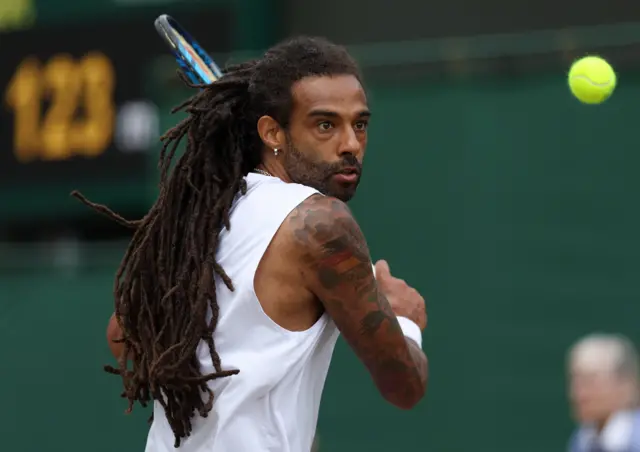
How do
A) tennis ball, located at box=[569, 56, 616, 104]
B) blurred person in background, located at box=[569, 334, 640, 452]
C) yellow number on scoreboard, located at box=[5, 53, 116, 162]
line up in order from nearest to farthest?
tennis ball, located at box=[569, 56, 616, 104] → blurred person in background, located at box=[569, 334, 640, 452] → yellow number on scoreboard, located at box=[5, 53, 116, 162]

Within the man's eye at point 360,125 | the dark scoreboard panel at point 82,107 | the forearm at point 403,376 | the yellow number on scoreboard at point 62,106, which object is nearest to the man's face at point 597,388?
the forearm at point 403,376

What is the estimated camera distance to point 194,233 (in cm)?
327

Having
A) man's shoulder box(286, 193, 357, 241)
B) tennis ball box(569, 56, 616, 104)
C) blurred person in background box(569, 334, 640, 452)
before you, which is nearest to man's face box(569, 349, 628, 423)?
blurred person in background box(569, 334, 640, 452)

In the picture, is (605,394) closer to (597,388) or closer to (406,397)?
(597,388)

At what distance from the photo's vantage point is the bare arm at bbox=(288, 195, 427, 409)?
10.1 feet

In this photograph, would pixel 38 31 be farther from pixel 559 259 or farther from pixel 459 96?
pixel 559 259

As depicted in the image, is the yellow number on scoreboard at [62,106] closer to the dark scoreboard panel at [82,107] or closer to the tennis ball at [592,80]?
the dark scoreboard panel at [82,107]

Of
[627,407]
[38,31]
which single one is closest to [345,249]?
[627,407]

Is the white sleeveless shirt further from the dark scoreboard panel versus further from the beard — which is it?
the dark scoreboard panel

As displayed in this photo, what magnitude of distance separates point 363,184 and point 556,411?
167 cm

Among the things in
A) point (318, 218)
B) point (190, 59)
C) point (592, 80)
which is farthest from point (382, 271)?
point (592, 80)

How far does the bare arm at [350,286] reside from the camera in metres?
3.09

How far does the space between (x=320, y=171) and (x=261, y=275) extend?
33cm

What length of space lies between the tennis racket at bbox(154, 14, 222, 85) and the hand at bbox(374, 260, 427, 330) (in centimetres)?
73
